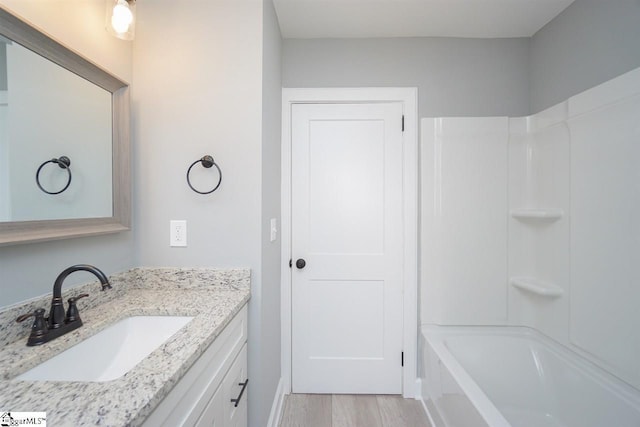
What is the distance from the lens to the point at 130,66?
1311 millimetres

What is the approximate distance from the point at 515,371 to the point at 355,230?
54.1 inches

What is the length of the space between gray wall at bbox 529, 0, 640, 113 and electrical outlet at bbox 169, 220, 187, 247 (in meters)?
2.33

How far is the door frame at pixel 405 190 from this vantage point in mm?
1869

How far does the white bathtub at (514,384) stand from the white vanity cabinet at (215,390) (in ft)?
3.36

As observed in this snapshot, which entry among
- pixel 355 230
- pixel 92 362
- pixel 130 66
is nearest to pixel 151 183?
pixel 130 66

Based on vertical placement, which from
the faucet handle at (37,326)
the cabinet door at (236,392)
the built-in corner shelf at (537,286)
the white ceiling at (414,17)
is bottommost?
the cabinet door at (236,392)

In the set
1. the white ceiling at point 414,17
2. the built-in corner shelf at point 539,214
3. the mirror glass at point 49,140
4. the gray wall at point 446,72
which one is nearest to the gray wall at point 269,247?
the white ceiling at point 414,17

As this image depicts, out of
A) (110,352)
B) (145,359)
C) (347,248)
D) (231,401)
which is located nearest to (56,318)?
(110,352)

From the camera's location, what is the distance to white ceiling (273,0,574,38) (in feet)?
5.20

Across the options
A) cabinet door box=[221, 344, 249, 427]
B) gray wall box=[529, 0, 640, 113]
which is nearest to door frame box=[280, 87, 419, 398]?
cabinet door box=[221, 344, 249, 427]

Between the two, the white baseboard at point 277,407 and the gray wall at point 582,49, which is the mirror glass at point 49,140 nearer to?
the white baseboard at point 277,407

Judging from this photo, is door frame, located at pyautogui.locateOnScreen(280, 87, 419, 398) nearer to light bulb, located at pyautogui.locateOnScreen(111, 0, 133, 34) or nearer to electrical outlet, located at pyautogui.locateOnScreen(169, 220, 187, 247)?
electrical outlet, located at pyautogui.locateOnScreen(169, 220, 187, 247)

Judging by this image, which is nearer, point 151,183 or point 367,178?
point 151,183

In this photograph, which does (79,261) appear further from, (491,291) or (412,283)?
(491,291)
